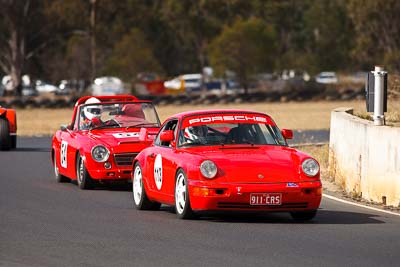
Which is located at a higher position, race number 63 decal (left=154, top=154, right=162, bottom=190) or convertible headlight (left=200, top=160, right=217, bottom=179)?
convertible headlight (left=200, top=160, right=217, bottom=179)

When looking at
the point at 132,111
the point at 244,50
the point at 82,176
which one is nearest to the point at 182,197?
the point at 82,176

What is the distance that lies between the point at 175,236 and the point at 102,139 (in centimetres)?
648

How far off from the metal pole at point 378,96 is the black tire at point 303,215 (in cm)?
397

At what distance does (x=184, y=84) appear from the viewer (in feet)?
321

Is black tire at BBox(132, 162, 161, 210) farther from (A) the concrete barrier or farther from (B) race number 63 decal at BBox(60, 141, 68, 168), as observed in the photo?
(B) race number 63 decal at BBox(60, 141, 68, 168)

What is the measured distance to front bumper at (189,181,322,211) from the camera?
13562 mm

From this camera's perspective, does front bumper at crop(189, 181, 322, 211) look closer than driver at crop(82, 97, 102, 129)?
Yes

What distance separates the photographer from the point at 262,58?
271 feet

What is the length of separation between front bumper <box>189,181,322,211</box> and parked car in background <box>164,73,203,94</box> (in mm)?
78202

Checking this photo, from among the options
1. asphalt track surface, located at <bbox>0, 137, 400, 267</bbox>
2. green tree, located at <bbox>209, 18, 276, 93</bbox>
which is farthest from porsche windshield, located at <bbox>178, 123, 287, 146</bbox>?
green tree, located at <bbox>209, 18, 276, 93</bbox>

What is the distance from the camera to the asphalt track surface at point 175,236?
1083cm

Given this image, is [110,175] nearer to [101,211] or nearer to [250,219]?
[101,211]

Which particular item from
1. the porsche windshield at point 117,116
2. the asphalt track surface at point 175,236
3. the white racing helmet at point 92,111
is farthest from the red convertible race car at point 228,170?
the white racing helmet at point 92,111

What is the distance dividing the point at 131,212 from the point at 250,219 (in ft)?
5.49
